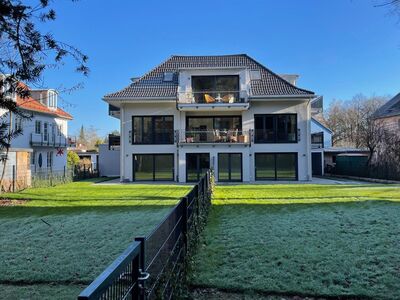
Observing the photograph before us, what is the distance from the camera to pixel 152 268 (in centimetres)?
322

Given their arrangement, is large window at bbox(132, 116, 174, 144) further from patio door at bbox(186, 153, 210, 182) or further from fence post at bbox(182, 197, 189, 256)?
fence post at bbox(182, 197, 189, 256)

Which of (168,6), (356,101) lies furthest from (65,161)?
(356,101)

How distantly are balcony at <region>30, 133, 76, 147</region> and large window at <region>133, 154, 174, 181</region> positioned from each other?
10.5 metres

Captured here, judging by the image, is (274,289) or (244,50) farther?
(244,50)

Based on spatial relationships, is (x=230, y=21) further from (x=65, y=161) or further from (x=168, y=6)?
(x=65, y=161)

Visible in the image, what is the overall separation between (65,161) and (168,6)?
29932mm

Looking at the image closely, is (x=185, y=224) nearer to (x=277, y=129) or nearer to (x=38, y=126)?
(x=277, y=129)

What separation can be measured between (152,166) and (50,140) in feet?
42.2

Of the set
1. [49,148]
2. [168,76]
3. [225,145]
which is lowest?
[225,145]

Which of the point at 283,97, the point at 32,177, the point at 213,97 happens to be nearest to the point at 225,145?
the point at 213,97

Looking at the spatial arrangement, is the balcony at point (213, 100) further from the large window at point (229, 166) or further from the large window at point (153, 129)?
the large window at point (229, 166)

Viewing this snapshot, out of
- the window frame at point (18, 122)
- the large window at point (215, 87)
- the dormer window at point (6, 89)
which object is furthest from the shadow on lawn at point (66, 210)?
the large window at point (215, 87)

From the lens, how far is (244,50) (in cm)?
2873

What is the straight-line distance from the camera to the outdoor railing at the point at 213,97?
2405 centimetres
